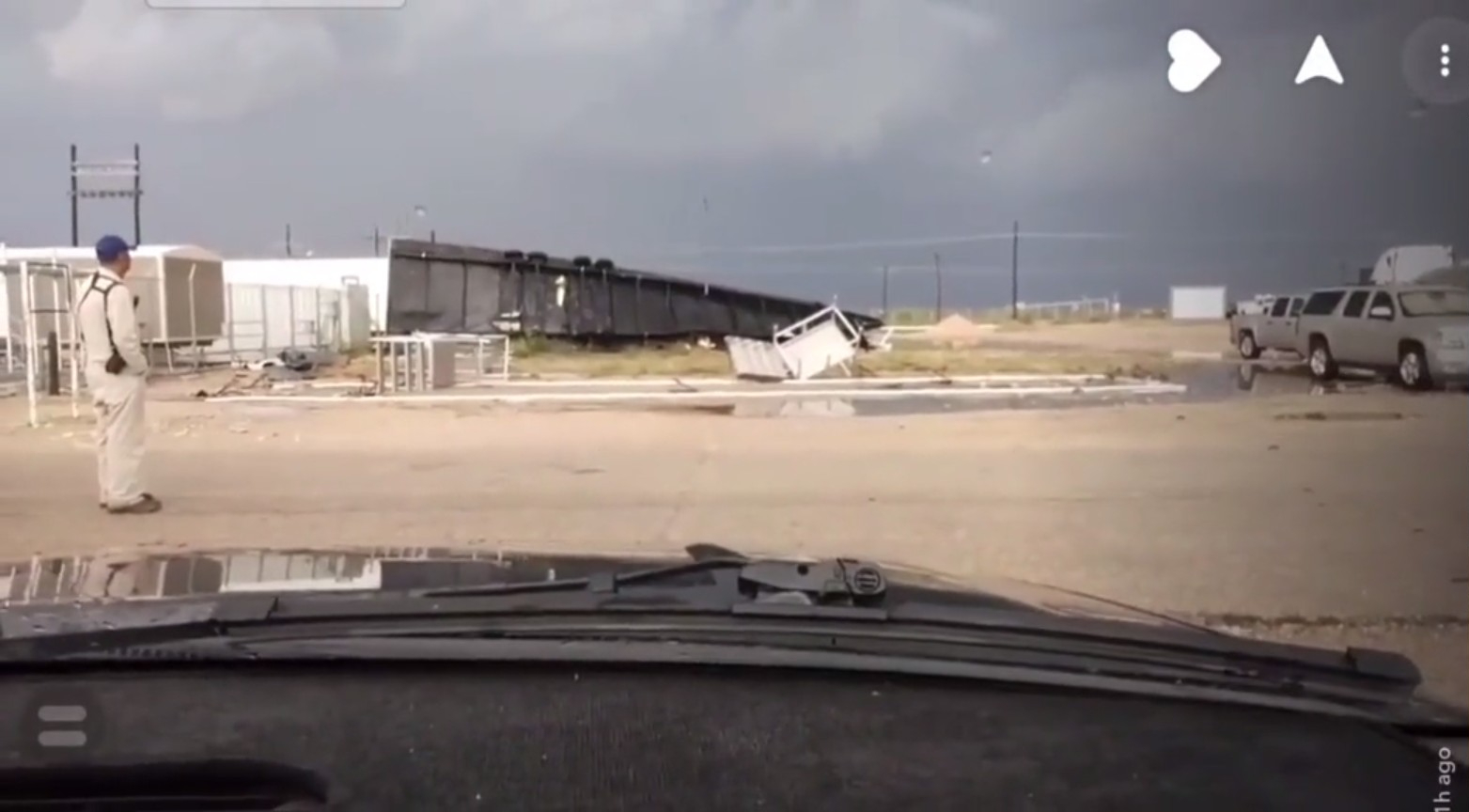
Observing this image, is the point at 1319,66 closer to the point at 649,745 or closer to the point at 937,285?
the point at 937,285

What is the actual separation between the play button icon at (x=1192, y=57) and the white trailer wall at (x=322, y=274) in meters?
1.43

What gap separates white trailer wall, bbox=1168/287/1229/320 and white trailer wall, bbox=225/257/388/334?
1.41 m

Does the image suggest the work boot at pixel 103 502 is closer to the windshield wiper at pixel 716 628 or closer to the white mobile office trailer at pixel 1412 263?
the windshield wiper at pixel 716 628

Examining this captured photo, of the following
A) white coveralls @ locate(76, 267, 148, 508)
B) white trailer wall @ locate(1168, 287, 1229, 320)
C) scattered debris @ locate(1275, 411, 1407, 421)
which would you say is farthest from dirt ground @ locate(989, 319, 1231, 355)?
white coveralls @ locate(76, 267, 148, 508)

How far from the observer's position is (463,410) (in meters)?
2.80

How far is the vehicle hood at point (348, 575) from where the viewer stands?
191 cm

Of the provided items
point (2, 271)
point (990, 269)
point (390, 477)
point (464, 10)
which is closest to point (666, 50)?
point (464, 10)

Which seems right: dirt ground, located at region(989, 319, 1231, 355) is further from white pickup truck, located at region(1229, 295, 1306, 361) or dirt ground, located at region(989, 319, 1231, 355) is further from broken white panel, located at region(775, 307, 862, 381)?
broken white panel, located at region(775, 307, 862, 381)

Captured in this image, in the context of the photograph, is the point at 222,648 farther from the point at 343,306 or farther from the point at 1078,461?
the point at 1078,461

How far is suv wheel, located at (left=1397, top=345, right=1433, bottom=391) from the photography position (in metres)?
2.74

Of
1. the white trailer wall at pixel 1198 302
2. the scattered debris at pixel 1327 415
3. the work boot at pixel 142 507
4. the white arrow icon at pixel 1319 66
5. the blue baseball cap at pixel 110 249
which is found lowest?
the work boot at pixel 142 507

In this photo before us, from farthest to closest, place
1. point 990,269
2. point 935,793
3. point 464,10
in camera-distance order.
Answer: point 990,269 < point 464,10 < point 935,793

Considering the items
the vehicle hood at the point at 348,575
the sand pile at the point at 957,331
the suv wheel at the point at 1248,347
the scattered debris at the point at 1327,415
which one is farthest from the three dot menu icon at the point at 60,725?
the scattered debris at the point at 1327,415

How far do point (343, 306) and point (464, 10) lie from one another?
602mm
